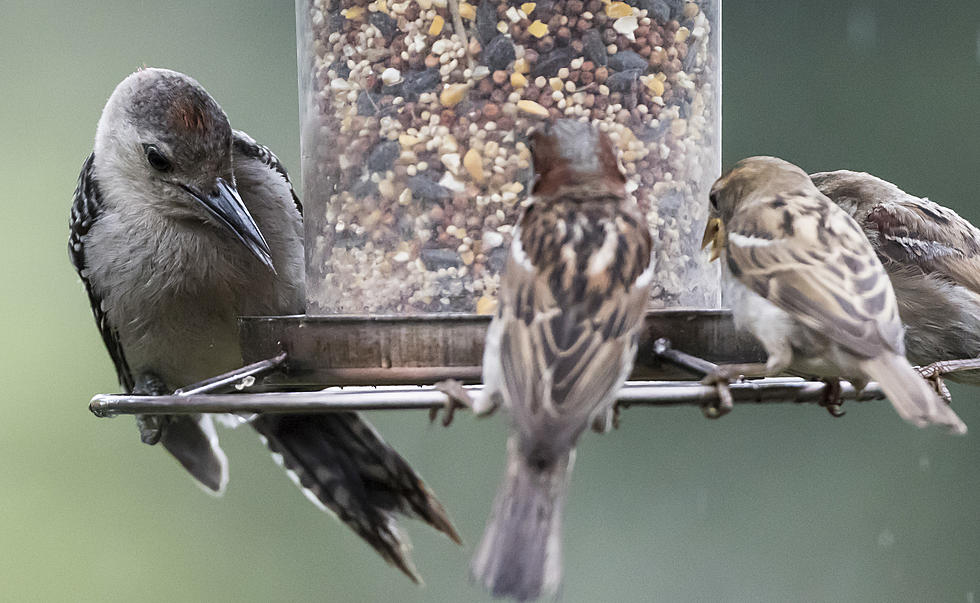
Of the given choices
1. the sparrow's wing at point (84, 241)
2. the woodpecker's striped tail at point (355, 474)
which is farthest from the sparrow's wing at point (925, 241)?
the sparrow's wing at point (84, 241)

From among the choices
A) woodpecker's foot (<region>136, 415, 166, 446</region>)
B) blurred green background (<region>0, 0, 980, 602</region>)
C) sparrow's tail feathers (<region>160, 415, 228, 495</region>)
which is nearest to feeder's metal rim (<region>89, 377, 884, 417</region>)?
woodpecker's foot (<region>136, 415, 166, 446</region>)

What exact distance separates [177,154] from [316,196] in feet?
1.68

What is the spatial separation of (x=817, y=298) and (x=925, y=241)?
2.08 metres

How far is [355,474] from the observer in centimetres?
493

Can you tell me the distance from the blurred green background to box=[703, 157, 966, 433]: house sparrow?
397 centimetres

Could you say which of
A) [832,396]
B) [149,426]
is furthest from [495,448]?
[832,396]

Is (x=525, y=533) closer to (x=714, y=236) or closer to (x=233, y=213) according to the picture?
(x=714, y=236)

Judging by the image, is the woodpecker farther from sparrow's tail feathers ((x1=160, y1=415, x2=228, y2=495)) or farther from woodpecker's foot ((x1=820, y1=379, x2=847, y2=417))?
woodpecker's foot ((x1=820, y1=379, x2=847, y2=417))

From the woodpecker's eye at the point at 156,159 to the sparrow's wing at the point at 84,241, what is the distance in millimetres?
330

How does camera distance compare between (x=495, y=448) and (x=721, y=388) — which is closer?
(x=721, y=388)

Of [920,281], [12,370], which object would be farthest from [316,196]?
[12,370]

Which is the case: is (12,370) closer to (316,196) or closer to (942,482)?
(316,196)

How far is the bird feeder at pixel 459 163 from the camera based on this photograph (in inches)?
154

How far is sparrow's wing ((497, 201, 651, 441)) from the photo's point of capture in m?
3.17
